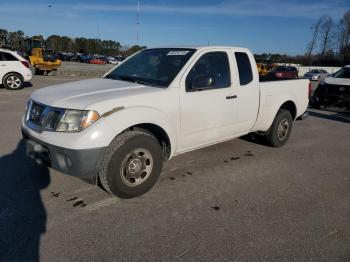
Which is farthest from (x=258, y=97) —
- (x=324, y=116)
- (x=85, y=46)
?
(x=85, y=46)

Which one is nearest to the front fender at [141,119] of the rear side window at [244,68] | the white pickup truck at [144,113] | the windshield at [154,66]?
the white pickup truck at [144,113]

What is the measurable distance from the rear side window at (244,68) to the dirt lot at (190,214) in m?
1.32

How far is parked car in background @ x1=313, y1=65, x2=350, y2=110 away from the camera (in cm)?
1111

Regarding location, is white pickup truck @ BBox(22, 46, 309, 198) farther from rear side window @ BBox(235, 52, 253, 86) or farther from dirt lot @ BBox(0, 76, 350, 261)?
dirt lot @ BBox(0, 76, 350, 261)

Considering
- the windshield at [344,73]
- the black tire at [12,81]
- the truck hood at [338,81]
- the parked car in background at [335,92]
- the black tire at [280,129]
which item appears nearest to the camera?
the black tire at [280,129]

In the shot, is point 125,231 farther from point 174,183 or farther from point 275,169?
point 275,169

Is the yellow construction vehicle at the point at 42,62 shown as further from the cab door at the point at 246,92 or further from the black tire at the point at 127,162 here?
the black tire at the point at 127,162

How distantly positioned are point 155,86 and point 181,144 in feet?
2.72

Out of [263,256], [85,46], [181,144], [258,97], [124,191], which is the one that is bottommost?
[263,256]

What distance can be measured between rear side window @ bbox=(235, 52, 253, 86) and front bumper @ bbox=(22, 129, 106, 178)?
2650mm

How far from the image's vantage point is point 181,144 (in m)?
4.32

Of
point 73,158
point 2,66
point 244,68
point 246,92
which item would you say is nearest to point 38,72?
point 2,66

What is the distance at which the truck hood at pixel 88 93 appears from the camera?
11.5 feet

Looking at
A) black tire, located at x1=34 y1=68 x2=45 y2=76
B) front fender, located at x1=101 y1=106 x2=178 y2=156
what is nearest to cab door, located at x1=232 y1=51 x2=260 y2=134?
front fender, located at x1=101 y1=106 x2=178 y2=156
